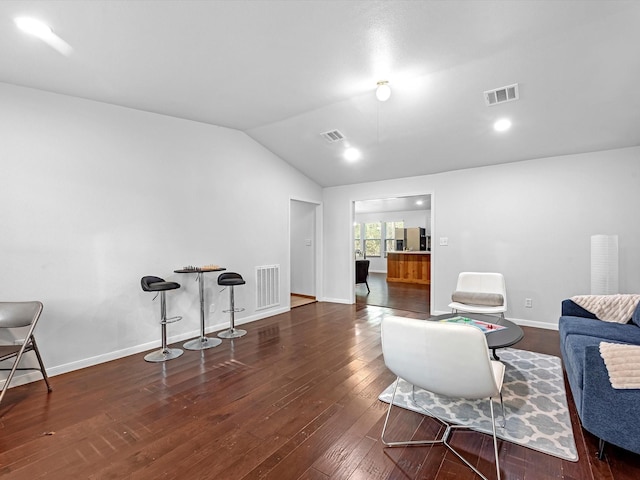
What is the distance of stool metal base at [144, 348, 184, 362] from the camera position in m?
3.36

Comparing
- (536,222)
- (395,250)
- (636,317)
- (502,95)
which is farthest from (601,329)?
(395,250)

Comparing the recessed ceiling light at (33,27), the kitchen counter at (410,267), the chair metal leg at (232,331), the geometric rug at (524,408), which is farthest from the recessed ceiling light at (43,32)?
the kitchen counter at (410,267)

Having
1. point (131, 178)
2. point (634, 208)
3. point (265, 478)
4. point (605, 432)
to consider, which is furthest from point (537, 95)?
point (131, 178)

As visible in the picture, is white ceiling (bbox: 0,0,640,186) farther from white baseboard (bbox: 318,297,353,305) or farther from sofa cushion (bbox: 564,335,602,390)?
white baseboard (bbox: 318,297,353,305)

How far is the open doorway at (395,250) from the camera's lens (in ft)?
22.5

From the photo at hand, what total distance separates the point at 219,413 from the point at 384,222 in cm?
1034

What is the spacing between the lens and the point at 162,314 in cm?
349

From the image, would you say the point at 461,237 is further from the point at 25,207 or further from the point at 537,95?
the point at 25,207

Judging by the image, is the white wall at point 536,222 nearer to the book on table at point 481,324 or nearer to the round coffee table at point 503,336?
the round coffee table at point 503,336

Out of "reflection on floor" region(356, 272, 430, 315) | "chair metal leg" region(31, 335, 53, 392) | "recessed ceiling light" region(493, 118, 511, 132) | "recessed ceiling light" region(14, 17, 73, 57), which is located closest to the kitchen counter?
"reflection on floor" region(356, 272, 430, 315)

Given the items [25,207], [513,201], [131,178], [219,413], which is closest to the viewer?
[219,413]

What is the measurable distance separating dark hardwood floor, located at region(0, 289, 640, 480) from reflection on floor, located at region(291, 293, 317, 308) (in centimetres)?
264

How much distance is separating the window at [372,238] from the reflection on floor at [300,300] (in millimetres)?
5980

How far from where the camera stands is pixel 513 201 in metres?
4.59
